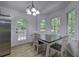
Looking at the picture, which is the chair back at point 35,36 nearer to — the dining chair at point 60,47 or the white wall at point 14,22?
the white wall at point 14,22

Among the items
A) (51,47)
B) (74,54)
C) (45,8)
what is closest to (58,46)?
(51,47)

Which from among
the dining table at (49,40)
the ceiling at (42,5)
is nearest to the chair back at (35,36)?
the dining table at (49,40)

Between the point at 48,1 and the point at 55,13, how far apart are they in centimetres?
25

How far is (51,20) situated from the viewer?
5.85 feet

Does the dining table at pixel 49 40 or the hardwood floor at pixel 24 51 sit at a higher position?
the dining table at pixel 49 40

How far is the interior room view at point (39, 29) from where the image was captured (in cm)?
171

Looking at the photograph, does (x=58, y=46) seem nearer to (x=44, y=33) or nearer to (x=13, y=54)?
(x=44, y=33)

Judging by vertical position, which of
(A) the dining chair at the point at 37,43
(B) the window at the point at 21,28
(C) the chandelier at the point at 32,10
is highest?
(C) the chandelier at the point at 32,10

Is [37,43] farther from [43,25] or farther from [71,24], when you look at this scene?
[71,24]

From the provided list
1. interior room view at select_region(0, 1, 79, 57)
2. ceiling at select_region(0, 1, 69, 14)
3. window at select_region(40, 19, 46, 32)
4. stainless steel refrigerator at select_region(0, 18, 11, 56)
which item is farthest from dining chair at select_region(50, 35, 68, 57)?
stainless steel refrigerator at select_region(0, 18, 11, 56)

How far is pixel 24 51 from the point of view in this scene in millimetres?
1772

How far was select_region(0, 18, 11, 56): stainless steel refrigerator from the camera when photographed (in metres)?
1.71

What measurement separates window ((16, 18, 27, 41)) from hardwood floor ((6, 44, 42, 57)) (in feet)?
0.54

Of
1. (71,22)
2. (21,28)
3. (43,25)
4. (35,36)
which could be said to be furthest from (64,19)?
(21,28)
